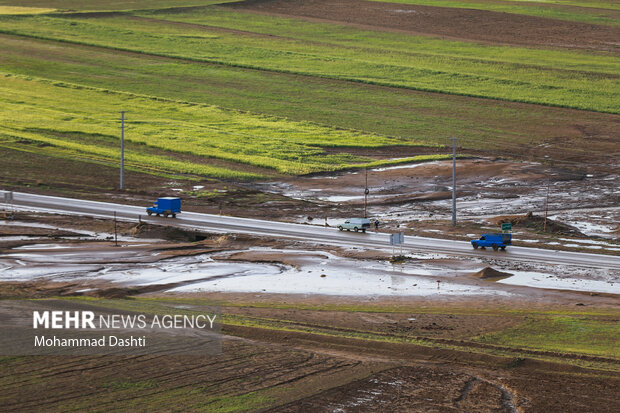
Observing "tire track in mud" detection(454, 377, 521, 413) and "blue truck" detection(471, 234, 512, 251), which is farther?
"blue truck" detection(471, 234, 512, 251)

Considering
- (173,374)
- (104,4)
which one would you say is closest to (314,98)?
(104,4)

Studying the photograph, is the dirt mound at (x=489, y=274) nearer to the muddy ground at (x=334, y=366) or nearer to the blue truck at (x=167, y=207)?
the muddy ground at (x=334, y=366)

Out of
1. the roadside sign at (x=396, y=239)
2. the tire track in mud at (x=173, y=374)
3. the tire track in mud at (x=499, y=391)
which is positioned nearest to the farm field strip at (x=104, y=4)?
the roadside sign at (x=396, y=239)

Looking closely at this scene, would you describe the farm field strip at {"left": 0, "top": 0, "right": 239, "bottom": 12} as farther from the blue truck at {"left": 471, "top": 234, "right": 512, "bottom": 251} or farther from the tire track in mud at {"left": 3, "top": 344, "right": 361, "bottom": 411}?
the tire track in mud at {"left": 3, "top": 344, "right": 361, "bottom": 411}

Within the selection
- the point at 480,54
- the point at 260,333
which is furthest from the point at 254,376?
the point at 480,54

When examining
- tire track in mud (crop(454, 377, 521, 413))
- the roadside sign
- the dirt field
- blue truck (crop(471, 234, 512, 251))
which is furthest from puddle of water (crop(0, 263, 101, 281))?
the dirt field
